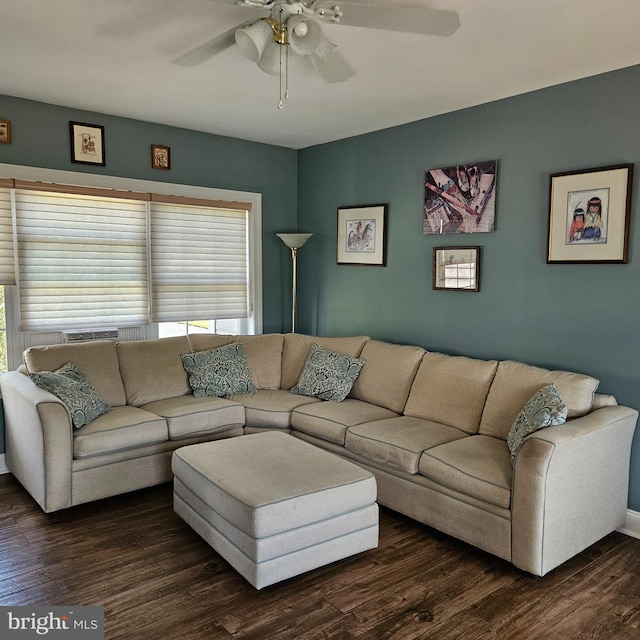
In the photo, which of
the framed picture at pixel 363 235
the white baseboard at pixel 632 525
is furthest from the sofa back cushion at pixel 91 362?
the white baseboard at pixel 632 525

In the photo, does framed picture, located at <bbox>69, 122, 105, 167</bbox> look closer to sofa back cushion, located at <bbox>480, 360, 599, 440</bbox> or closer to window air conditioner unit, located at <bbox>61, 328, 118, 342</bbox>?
window air conditioner unit, located at <bbox>61, 328, 118, 342</bbox>

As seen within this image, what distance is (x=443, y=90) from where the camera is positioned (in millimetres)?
3441

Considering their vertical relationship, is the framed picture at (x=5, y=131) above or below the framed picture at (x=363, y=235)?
above

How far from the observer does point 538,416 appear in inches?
106

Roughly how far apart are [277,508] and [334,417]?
4.18ft

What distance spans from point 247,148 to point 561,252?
288cm

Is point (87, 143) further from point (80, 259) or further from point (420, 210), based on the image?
point (420, 210)

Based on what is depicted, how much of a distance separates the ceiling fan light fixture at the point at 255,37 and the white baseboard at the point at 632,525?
10.1ft

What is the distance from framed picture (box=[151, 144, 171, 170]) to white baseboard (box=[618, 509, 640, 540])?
4012mm

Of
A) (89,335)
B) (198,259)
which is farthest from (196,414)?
(198,259)

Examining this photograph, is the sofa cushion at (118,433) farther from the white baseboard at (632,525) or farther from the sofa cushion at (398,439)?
the white baseboard at (632,525)

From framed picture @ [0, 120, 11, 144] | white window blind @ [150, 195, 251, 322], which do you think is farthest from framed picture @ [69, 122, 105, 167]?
white window blind @ [150, 195, 251, 322]

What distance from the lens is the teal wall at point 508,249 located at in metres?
3.10

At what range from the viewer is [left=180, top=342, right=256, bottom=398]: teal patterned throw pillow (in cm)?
411
